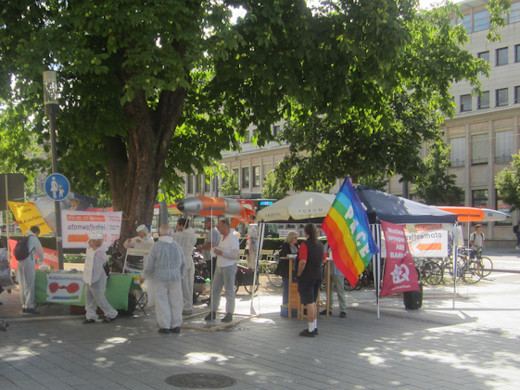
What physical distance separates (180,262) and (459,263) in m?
12.6

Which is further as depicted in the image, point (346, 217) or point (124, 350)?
point (346, 217)

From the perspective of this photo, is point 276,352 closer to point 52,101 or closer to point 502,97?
point 52,101

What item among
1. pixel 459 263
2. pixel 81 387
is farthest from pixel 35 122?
pixel 459 263

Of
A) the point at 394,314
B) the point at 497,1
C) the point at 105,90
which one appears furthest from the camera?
the point at 497,1

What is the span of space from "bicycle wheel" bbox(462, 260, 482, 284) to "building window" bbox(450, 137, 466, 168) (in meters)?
28.7

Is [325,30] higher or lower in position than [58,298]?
higher

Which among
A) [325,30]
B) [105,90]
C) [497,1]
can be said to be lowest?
[105,90]

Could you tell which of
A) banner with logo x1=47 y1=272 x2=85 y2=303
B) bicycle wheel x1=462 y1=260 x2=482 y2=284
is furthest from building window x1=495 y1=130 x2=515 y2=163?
banner with logo x1=47 y1=272 x2=85 y2=303

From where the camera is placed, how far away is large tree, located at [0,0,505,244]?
37.2 ft

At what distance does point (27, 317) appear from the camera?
443 inches

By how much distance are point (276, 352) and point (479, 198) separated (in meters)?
41.3

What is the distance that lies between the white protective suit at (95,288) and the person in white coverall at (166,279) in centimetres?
134

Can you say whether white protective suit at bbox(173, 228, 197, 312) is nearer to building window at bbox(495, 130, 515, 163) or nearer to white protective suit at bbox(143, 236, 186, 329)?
white protective suit at bbox(143, 236, 186, 329)

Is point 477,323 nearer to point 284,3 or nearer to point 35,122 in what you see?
point 284,3
